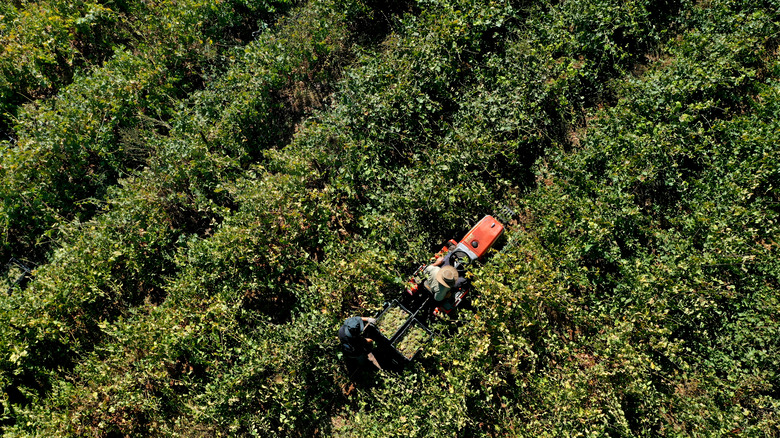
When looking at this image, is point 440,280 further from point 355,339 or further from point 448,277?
point 355,339

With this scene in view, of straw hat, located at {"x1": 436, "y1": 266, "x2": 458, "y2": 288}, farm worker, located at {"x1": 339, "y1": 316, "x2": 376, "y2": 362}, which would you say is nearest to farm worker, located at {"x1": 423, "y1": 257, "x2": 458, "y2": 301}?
straw hat, located at {"x1": 436, "y1": 266, "x2": 458, "y2": 288}

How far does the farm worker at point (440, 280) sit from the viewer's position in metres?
6.88

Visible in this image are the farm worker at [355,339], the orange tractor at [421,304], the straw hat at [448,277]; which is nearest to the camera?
the farm worker at [355,339]

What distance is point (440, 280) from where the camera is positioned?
6902mm

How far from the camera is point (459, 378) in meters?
6.63

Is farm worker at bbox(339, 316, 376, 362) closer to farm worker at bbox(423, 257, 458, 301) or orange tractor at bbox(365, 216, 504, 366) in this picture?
orange tractor at bbox(365, 216, 504, 366)

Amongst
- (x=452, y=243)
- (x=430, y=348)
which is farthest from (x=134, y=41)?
(x=430, y=348)

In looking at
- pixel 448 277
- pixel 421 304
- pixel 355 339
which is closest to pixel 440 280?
pixel 448 277

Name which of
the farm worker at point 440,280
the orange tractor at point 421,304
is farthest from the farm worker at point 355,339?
the farm worker at point 440,280

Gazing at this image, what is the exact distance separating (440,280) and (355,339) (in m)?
1.72

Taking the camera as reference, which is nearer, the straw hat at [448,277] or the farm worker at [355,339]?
the farm worker at [355,339]

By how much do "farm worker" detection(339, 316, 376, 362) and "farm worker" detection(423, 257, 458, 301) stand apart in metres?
1.15

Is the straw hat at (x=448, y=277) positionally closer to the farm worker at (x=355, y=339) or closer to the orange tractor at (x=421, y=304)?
the orange tractor at (x=421, y=304)

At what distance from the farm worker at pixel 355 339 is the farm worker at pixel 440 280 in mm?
1152
